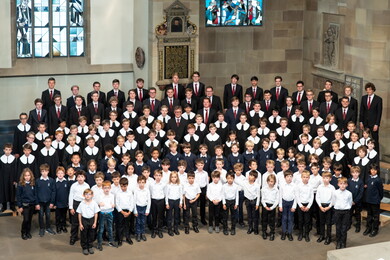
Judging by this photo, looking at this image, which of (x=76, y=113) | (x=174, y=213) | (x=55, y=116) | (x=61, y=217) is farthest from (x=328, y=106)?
(x=61, y=217)

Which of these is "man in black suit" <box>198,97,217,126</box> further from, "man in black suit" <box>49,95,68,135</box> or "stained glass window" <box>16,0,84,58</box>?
"stained glass window" <box>16,0,84,58</box>

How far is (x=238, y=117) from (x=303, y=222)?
11.4 feet

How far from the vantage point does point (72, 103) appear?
19344 millimetres

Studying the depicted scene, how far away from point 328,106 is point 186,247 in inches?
208

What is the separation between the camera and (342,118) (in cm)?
1861

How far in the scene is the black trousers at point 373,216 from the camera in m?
16.2

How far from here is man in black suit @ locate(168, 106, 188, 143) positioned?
18281 millimetres

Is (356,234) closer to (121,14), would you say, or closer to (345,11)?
(345,11)

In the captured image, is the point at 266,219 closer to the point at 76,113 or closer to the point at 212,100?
the point at 212,100

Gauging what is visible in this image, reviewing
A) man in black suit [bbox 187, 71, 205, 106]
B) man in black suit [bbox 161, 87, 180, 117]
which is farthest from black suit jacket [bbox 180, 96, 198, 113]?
man in black suit [bbox 187, 71, 205, 106]

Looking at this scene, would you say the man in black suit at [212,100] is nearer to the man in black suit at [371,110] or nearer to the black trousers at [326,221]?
the man in black suit at [371,110]

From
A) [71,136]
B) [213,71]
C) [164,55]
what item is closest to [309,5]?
[213,71]

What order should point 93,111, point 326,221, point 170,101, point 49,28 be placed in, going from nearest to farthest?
point 326,221 → point 93,111 → point 170,101 → point 49,28

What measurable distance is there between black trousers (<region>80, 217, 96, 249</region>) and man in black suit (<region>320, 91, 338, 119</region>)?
6.28 m
